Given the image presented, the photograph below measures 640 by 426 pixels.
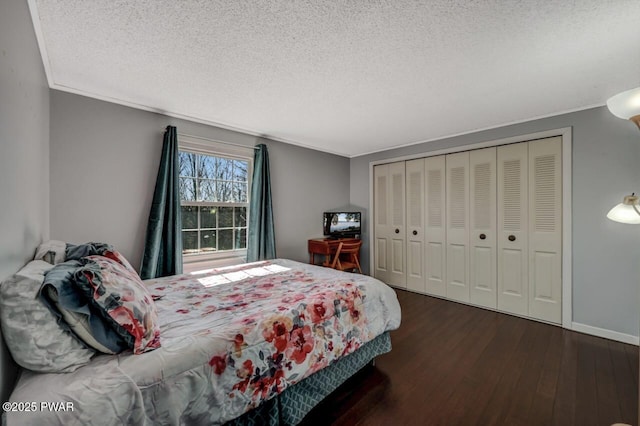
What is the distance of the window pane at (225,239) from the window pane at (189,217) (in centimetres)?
33

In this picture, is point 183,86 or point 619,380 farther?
point 183,86

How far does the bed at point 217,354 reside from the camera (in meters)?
0.89

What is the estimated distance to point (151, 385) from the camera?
39.9 inches

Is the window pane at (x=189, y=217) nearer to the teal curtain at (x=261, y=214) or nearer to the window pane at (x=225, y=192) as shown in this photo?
the window pane at (x=225, y=192)

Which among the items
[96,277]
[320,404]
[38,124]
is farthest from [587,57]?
[38,124]

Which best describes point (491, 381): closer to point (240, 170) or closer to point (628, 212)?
point (628, 212)

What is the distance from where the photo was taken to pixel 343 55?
5.78 feet

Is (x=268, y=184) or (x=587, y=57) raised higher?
(x=587, y=57)

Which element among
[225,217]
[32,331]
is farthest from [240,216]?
[32,331]

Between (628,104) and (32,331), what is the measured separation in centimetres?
272

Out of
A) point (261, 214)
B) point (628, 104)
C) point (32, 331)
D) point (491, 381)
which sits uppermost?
point (628, 104)

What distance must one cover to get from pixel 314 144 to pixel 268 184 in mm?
1100

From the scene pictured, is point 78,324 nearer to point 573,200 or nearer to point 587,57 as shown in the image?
point 587,57

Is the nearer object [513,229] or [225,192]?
[513,229]
